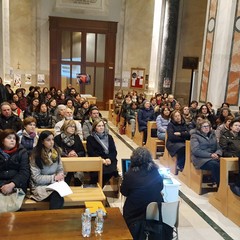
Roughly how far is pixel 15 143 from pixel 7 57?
8559 mm

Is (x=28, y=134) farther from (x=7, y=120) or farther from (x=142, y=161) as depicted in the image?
(x=142, y=161)

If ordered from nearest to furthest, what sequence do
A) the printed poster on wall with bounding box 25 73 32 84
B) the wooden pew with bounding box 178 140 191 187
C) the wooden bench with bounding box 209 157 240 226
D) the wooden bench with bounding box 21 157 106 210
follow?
the wooden bench with bounding box 21 157 106 210 → the wooden bench with bounding box 209 157 240 226 → the wooden pew with bounding box 178 140 191 187 → the printed poster on wall with bounding box 25 73 32 84

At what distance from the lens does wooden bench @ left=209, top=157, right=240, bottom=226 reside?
440cm

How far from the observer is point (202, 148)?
17.7ft

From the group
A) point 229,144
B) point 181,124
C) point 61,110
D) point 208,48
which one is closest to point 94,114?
point 61,110

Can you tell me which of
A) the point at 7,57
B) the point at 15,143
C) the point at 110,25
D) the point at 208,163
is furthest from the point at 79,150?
the point at 110,25

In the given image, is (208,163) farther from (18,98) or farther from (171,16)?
(171,16)

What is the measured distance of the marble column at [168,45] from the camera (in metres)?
12.7

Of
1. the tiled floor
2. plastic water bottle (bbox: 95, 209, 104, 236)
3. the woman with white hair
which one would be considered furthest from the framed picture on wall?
plastic water bottle (bbox: 95, 209, 104, 236)

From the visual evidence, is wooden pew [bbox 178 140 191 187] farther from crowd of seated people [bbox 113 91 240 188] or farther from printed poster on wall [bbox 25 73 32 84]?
printed poster on wall [bbox 25 73 32 84]

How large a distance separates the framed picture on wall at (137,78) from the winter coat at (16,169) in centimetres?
1183

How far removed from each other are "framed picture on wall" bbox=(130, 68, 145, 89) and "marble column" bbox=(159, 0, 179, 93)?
263 cm

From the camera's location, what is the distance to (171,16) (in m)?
12.7

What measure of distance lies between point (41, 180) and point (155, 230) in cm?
157
